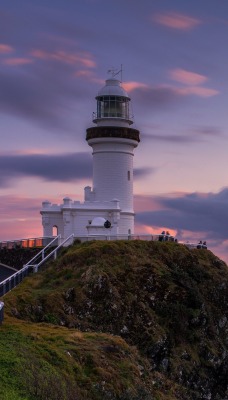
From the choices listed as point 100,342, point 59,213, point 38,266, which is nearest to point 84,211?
point 59,213

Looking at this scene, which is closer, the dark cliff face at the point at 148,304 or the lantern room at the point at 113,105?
the dark cliff face at the point at 148,304

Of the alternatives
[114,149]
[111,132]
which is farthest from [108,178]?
[111,132]

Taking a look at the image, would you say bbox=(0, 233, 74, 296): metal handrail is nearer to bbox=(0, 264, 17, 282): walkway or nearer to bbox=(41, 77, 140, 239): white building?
bbox=(0, 264, 17, 282): walkway

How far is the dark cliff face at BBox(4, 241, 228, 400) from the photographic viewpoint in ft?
106

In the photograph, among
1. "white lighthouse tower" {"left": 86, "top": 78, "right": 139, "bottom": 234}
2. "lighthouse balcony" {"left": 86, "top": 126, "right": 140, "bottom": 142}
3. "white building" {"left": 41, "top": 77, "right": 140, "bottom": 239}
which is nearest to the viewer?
"white building" {"left": 41, "top": 77, "right": 140, "bottom": 239}

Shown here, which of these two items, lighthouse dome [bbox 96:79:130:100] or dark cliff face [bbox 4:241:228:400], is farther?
lighthouse dome [bbox 96:79:130:100]

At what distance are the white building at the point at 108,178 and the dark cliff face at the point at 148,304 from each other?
11.2 metres

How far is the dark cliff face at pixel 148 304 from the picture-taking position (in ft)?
106

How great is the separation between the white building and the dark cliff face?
11.2m

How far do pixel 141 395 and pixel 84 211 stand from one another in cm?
2947

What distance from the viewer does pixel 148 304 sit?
35.8 m

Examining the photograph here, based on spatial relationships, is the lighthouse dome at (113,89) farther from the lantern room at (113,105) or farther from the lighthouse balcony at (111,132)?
the lighthouse balcony at (111,132)

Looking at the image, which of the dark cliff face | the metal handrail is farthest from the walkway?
the dark cliff face

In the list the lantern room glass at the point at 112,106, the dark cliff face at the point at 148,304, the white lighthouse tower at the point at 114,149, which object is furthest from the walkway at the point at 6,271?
the lantern room glass at the point at 112,106
